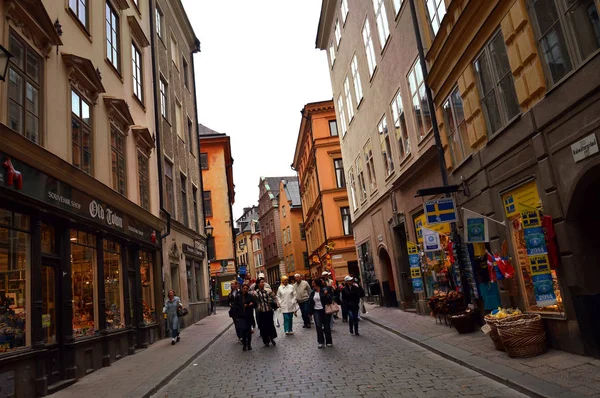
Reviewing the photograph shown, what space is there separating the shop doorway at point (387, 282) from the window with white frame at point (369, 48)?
27.0 ft

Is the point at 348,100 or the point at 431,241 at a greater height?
the point at 348,100

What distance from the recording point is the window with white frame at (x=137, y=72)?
17487mm

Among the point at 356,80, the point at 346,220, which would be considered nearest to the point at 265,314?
the point at 356,80

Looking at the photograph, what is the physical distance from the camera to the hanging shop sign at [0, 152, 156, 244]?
8.34 m

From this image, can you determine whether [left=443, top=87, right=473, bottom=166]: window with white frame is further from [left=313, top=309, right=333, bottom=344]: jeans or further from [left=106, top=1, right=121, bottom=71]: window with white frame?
[left=106, top=1, right=121, bottom=71]: window with white frame

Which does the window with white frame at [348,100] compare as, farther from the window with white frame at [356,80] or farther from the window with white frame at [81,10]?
the window with white frame at [81,10]

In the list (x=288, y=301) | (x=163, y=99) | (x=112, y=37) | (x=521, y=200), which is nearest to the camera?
(x=521, y=200)

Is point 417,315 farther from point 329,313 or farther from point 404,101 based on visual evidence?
point 404,101

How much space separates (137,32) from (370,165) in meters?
11.9

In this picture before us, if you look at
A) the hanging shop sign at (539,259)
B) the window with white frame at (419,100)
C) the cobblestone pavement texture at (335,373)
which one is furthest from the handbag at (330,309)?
the window with white frame at (419,100)

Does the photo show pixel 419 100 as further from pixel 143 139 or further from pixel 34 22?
pixel 34 22

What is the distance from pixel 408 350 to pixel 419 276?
23.2 ft

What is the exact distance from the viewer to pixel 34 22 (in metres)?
9.86

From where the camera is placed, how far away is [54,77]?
10.8 metres
